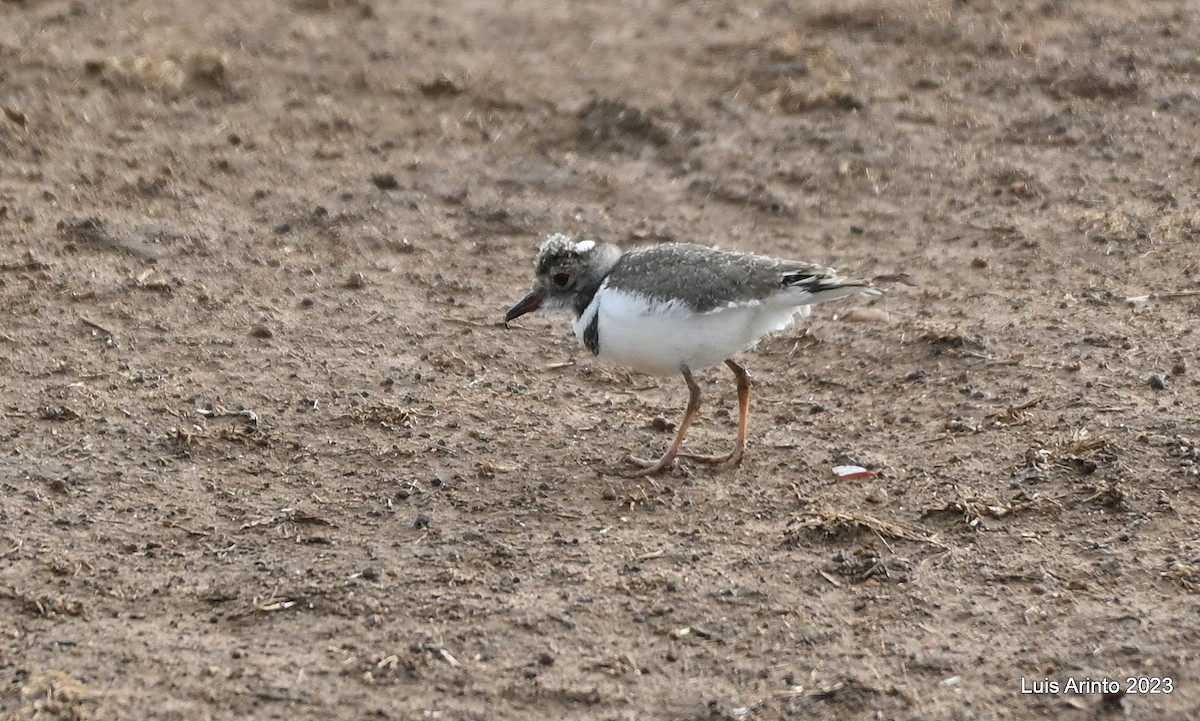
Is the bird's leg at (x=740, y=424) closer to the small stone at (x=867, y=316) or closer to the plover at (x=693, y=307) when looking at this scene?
the plover at (x=693, y=307)

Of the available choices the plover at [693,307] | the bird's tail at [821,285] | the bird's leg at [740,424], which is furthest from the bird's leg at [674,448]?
the bird's tail at [821,285]

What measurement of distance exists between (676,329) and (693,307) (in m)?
0.11

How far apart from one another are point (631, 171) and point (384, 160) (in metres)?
1.48

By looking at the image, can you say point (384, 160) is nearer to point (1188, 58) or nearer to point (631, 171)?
point (631, 171)

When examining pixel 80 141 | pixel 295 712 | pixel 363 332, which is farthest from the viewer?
pixel 80 141

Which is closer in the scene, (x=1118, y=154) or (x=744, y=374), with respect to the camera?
(x=744, y=374)

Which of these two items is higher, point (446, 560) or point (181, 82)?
point (181, 82)

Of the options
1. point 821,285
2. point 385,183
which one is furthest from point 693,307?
point 385,183

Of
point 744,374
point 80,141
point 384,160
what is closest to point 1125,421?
point 744,374

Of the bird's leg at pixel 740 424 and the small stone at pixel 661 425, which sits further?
the small stone at pixel 661 425

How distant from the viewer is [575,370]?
6.61 meters

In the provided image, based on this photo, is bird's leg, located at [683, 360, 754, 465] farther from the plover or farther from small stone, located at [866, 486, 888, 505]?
small stone, located at [866, 486, 888, 505]

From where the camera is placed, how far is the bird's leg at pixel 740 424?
18.9ft

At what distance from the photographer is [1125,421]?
567 centimetres
